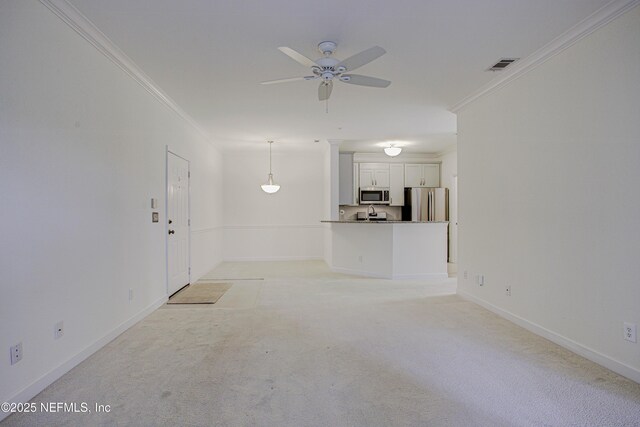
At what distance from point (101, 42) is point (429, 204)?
6920mm

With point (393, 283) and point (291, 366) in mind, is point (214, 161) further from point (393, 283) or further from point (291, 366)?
point (291, 366)

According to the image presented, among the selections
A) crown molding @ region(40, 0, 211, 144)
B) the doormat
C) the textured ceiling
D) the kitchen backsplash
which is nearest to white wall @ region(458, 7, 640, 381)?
the textured ceiling

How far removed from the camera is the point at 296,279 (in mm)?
5934

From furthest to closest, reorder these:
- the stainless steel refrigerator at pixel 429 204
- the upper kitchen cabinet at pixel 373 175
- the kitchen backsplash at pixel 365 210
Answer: the kitchen backsplash at pixel 365 210, the upper kitchen cabinet at pixel 373 175, the stainless steel refrigerator at pixel 429 204

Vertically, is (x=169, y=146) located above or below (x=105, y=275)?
above

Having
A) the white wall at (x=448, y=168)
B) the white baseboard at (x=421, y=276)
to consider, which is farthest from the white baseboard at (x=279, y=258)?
the white wall at (x=448, y=168)

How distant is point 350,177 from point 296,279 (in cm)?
306

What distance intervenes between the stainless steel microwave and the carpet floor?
14.6ft

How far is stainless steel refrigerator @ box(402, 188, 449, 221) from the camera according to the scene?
26.4 feet

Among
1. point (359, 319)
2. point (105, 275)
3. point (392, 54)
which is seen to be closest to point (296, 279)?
point (359, 319)

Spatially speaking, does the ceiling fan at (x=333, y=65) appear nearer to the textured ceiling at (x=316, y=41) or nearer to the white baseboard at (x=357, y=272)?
the textured ceiling at (x=316, y=41)

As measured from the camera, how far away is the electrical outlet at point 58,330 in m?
A: 2.37

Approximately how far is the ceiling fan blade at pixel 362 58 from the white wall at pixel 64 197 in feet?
6.74

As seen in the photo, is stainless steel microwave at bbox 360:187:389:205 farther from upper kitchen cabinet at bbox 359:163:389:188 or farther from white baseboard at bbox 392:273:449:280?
white baseboard at bbox 392:273:449:280
